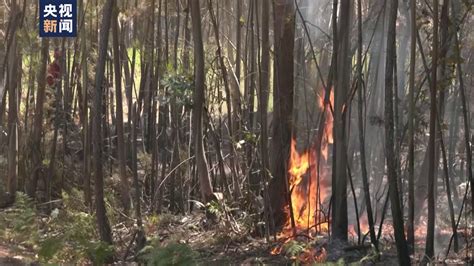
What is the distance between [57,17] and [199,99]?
3334 mm

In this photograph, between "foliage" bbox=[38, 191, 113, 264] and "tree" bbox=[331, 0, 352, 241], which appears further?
"tree" bbox=[331, 0, 352, 241]

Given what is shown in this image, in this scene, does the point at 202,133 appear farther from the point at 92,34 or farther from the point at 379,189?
the point at 92,34

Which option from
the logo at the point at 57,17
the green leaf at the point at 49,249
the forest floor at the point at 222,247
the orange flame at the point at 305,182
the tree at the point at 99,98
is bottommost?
the forest floor at the point at 222,247

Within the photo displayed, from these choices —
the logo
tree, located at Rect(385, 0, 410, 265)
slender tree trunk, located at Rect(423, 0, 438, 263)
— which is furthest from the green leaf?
slender tree trunk, located at Rect(423, 0, 438, 263)

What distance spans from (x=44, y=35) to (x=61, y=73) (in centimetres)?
303

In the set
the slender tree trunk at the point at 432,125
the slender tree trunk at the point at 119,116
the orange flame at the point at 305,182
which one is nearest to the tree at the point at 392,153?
the slender tree trunk at the point at 432,125

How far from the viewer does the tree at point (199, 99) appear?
1387 cm

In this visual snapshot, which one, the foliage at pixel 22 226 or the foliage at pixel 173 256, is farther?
the foliage at pixel 22 226

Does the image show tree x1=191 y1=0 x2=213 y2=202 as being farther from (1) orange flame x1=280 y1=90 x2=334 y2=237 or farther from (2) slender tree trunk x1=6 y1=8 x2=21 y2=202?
(2) slender tree trunk x1=6 y1=8 x2=21 y2=202

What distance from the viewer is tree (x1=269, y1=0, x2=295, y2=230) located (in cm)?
1412

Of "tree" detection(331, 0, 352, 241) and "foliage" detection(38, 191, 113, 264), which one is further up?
"tree" detection(331, 0, 352, 241)

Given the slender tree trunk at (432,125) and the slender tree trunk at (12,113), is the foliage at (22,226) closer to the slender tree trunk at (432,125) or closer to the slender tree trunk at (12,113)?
the slender tree trunk at (12,113)

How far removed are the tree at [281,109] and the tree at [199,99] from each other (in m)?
1.22

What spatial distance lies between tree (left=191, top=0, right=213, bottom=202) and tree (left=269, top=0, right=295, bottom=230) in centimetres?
122
